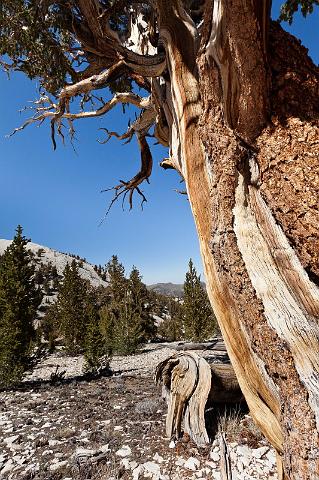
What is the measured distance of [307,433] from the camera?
138 centimetres

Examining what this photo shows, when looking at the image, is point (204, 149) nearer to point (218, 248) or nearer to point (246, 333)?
point (218, 248)

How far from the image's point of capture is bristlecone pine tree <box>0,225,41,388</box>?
10.3 m

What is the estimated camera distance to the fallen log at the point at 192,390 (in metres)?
4.50

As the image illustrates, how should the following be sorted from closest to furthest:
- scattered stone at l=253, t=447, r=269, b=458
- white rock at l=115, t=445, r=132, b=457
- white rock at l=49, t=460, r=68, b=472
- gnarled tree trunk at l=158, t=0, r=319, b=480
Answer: gnarled tree trunk at l=158, t=0, r=319, b=480 → white rock at l=49, t=460, r=68, b=472 → scattered stone at l=253, t=447, r=269, b=458 → white rock at l=115, t=445, r=132, b=457

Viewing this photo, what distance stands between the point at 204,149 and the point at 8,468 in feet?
14.8

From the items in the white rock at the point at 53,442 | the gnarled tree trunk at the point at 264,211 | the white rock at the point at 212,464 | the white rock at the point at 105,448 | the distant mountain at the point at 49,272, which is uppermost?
the distant mountain at the point at 49,272

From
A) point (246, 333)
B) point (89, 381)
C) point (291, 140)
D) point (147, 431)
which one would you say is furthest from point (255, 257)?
point (89, 381)

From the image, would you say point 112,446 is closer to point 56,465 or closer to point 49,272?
point 56,465

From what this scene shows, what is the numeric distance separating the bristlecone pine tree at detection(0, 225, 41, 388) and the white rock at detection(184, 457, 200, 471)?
8094 mm

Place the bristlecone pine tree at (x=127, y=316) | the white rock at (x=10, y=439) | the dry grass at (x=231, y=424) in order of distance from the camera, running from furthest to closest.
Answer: the bristlecone pine tree at (x=127, y=316)
the white rock at (x=10, y=439)
the dry grass at (x=231, y=424)

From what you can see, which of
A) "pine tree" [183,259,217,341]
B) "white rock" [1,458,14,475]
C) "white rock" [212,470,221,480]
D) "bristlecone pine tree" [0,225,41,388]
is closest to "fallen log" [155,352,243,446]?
"white rock" [212,470,221,480]

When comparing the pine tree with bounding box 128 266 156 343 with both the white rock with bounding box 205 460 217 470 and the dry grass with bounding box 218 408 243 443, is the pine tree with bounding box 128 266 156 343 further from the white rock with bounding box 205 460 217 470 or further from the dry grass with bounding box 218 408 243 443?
the white rock with bounding box 205 460 217 470

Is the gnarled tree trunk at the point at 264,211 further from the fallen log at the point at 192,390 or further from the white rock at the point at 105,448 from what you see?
the white rock at the point at 105,448

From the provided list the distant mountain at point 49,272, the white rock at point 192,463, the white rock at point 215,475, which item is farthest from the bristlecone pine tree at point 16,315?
the distant mountain at point 49,272
